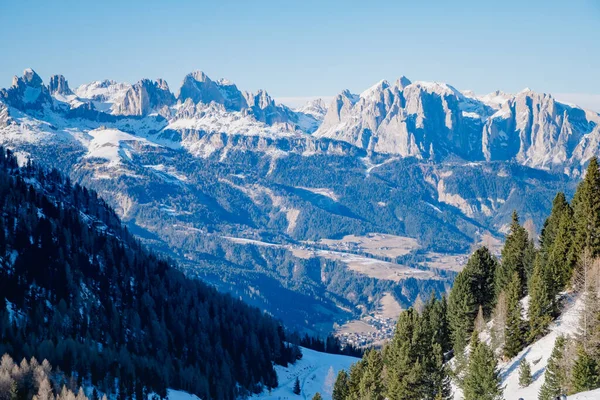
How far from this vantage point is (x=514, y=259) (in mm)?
111812

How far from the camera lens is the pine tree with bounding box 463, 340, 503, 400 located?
247 ft

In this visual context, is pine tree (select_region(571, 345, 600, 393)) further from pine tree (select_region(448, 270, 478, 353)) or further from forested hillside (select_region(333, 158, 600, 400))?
pine tree (select_region(448, 270, 478, 353))

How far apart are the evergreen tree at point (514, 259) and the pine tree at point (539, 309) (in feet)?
45.8

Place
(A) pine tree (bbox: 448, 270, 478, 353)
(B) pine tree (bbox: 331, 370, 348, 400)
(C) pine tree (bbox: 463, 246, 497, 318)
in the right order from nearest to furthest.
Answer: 1. (A) pine tree (bbox: 448, 270, 478, 353)
2. (B) pine tree (bbox: 331, 370, 348, 400)
3. (C) pine tree (bbox: 463, 246, 497, 318)

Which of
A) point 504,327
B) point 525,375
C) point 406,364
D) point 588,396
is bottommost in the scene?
point 406,364

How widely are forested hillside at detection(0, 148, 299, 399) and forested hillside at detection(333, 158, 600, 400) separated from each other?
50.4m

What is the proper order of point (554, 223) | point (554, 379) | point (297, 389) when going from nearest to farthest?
point (554, 379), point (554, 223), point (297, 389)

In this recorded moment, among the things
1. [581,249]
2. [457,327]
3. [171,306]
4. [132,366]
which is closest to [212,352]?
[171,306]

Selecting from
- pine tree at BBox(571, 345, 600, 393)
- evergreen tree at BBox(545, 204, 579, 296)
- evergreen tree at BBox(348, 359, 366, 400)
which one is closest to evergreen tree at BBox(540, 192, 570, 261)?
evergreen tree at BBox(545, 204, 579, 296)

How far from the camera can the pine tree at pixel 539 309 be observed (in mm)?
87375

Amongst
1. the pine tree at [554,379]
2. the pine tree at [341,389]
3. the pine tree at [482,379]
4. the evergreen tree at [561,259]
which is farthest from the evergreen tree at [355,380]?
the pine tree at [554,379]

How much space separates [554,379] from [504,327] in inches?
794

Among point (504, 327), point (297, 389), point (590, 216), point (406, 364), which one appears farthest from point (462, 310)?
point (297, 389)

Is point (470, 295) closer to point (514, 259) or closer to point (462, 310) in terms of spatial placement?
point (462, 310)
